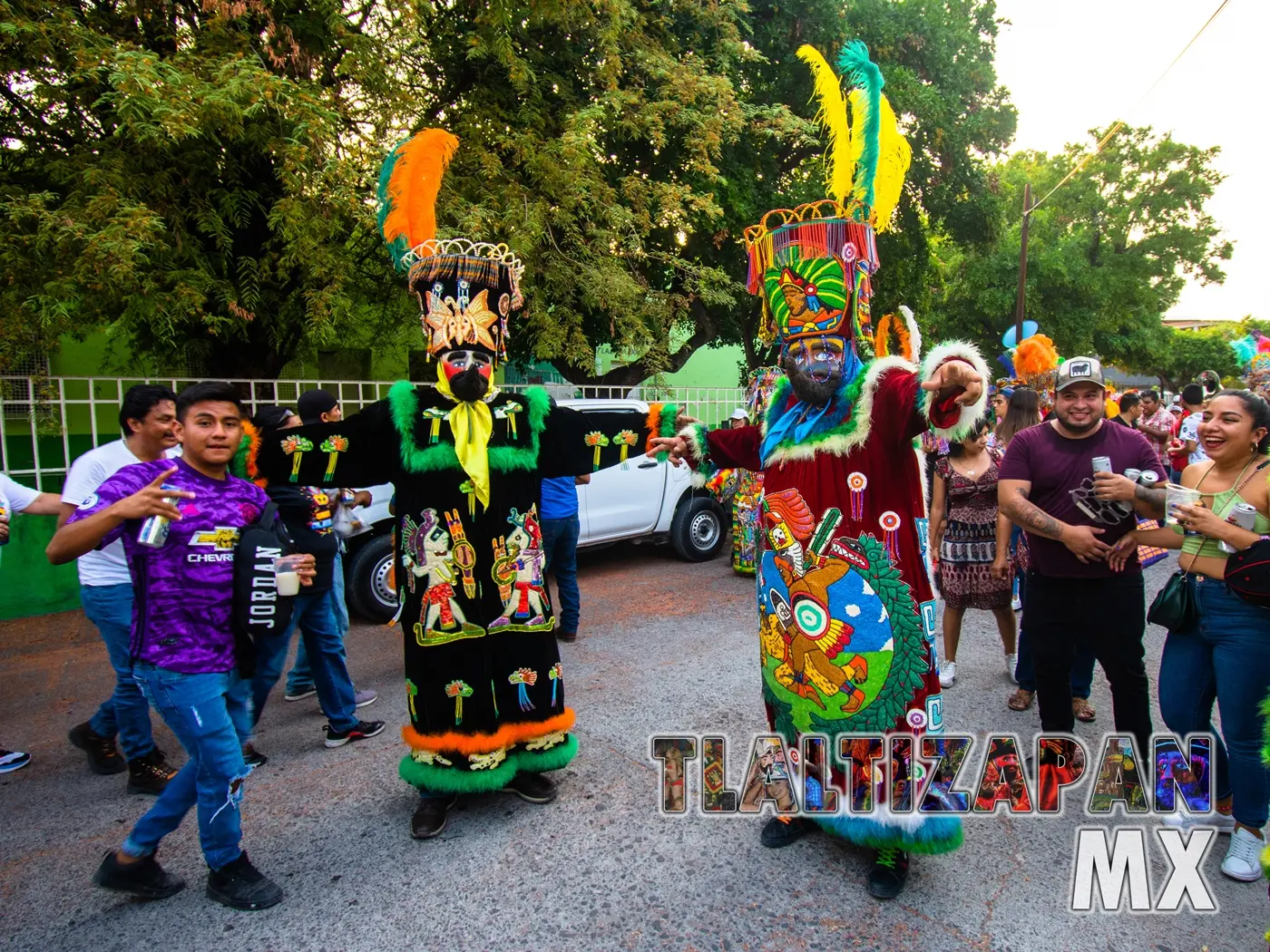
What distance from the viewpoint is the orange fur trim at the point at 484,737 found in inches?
120

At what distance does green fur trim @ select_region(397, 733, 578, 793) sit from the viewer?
3.02 meters

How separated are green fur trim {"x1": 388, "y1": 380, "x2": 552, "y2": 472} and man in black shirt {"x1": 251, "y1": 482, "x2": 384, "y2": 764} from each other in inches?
40.1

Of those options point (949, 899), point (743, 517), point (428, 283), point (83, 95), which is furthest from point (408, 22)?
point (949, 899)

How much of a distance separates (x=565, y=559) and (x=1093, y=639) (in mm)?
3541

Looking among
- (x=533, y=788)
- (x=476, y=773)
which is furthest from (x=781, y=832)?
(x=476, y=773)

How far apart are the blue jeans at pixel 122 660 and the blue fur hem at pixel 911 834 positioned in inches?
124

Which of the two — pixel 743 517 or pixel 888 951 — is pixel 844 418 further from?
pixel 743 517

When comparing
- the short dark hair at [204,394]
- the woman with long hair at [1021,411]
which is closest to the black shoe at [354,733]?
the short dark hair at [204,394]

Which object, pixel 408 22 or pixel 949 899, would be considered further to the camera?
pixel 408 22

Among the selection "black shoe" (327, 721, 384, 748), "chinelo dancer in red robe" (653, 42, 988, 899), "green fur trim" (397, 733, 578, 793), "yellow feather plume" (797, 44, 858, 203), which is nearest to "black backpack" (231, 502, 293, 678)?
"green fur trim" (397, 733, 578, 793)

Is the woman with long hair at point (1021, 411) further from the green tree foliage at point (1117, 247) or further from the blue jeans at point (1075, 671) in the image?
the green tree foliage at point (1117, 247)

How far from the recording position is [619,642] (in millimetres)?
5500

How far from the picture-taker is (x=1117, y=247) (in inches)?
966

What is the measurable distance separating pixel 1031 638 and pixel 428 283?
3.12 m
